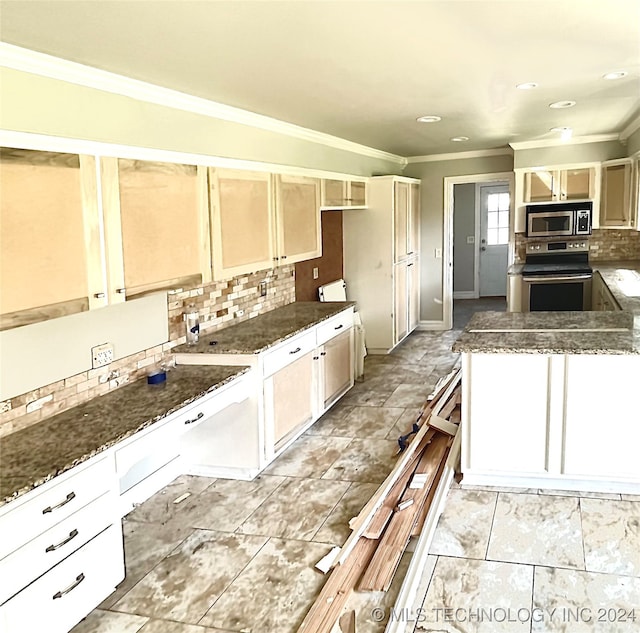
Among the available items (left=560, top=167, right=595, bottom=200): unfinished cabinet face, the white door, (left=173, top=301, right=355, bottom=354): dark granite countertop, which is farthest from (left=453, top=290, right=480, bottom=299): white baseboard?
(left=173, top=301, right=355, bottom=354): dark granite countertop

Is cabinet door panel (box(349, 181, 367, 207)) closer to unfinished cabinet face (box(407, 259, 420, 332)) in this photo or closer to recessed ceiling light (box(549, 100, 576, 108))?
unfinished cabinet face (box(407, 259, 420, 332))

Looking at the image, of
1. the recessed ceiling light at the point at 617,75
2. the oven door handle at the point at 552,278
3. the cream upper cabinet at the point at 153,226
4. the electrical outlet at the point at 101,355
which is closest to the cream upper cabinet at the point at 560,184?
the oven door handle at the point at 552,278

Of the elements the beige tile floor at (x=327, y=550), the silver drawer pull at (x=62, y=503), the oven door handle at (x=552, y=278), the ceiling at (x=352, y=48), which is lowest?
the beige tile floor at (x=327, y=550)

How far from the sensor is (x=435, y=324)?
8523 mm

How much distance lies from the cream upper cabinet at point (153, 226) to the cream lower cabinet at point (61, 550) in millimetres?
866

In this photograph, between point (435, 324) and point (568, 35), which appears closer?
point (568, 35)

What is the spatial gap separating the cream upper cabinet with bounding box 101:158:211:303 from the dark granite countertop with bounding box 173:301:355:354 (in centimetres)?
53

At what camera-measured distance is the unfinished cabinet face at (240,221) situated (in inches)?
147

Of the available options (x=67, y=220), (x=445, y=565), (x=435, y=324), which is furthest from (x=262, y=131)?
(x=435, y=324)

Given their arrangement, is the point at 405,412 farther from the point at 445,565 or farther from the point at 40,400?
the point at 40,400

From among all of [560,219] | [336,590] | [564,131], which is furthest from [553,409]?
[560,219]

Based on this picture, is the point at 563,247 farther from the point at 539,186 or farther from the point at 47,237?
the point at 47,237

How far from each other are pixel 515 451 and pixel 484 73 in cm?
214

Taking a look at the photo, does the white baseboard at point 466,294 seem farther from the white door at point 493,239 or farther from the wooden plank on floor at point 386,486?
the wooden plank on floor at point 386,486
